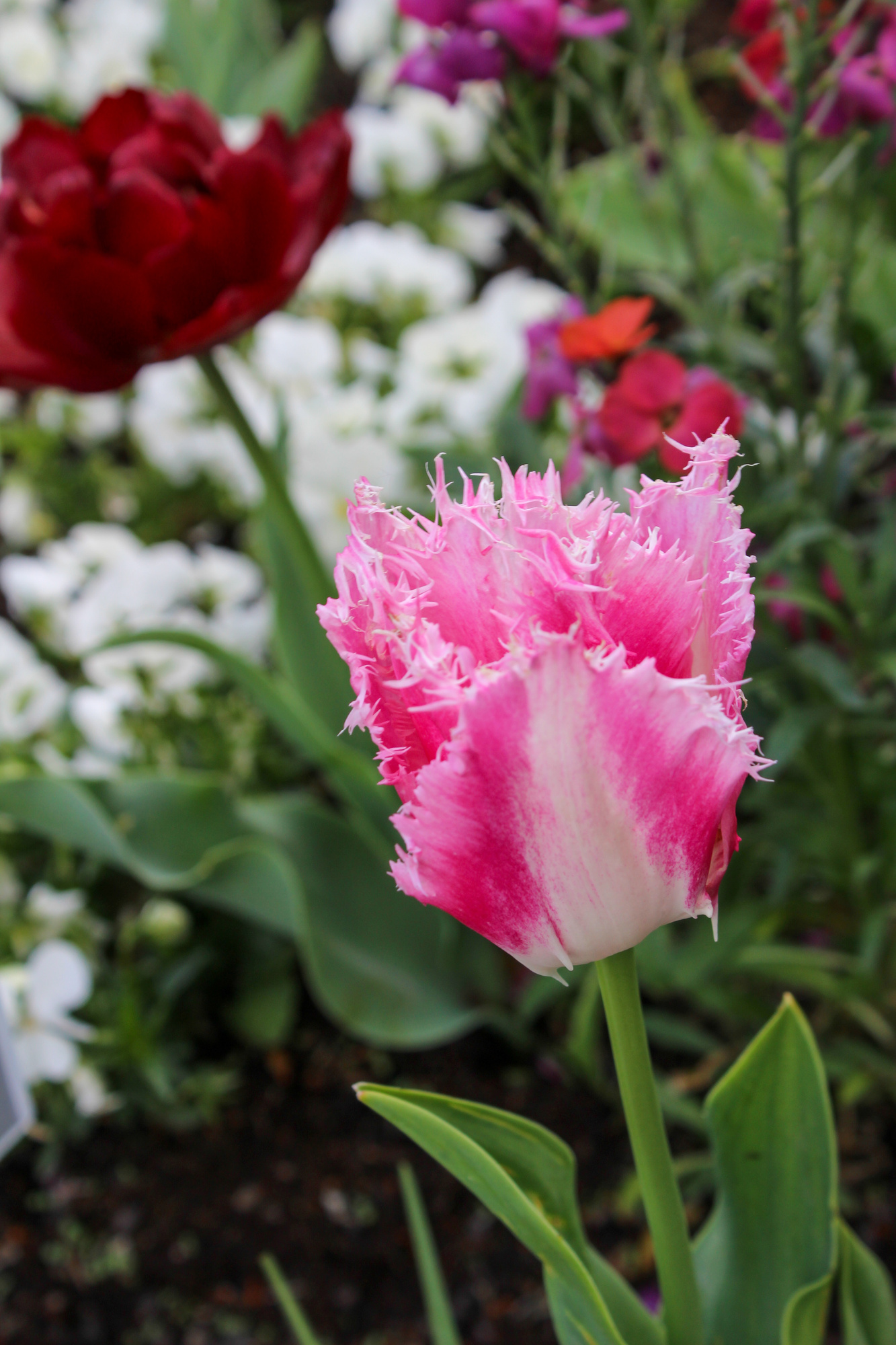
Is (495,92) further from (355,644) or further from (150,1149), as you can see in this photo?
(150,1149)

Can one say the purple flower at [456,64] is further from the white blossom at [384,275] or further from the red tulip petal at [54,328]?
the white blossom at [384,275]

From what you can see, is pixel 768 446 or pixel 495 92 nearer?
pixel 495 92

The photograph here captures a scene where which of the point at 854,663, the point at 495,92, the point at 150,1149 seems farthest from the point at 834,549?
the point at 150,1149

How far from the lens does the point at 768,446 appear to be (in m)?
0.81

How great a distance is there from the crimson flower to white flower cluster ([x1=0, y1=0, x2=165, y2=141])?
1554 mm

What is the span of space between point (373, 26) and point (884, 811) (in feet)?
5.20

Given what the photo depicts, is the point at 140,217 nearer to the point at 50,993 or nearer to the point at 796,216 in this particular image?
the point at 796,216

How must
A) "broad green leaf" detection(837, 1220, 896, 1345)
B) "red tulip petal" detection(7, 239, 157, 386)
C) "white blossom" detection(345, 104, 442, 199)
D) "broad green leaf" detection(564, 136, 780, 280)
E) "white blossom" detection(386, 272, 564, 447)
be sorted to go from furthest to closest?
"white blossom" detection(345, 104, 442, 199) < "broad green leaf" detection(564, 136, 780, 280) < "white blossom" detection(386, 272, 564, 447) < "red tulip petal" detection(7, 239, 157, 386) < "broad green leaf" detection(837, 1220, 896, 1345)

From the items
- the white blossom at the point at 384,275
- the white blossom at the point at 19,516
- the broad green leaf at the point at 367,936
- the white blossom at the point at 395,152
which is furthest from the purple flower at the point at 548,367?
the white blossom at the point at 395,152

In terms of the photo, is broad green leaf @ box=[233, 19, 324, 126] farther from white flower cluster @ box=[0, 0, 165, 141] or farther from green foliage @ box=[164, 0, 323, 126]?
white flower cluster @ box=[0, 0, 165, 141]

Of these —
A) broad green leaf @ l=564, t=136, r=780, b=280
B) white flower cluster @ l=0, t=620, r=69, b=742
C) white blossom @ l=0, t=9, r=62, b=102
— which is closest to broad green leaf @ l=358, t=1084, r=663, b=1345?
white flower cluster @ l=0, t=620, r=69, b=742

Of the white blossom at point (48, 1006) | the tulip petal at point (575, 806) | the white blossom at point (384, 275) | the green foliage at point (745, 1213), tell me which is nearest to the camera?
the tulip petal at point (575, 806)

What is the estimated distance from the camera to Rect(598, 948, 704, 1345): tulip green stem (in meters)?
0.33

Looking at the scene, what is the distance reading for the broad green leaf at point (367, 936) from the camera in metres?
0.90
